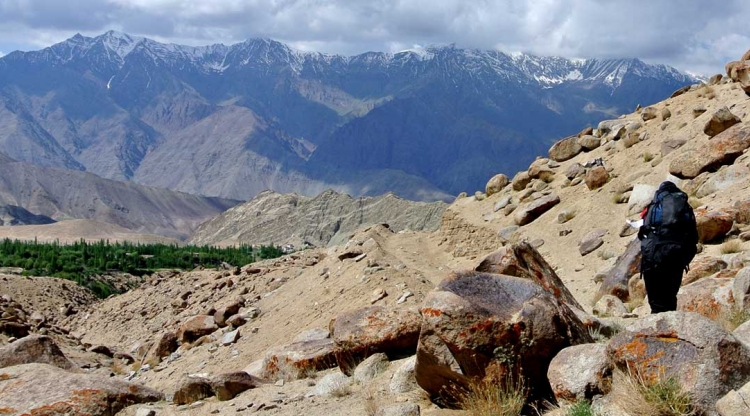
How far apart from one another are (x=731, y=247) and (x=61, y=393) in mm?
13672

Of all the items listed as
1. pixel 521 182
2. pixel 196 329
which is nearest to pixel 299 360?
pixel 196 329

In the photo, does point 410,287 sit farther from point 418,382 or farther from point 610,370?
point 610,370

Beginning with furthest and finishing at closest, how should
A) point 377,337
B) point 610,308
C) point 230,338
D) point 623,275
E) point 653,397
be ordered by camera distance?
point 230,338 → point 623,275 → point 610,308 → point 377,337 → point 653,397

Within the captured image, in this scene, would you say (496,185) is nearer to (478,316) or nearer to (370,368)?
(370,368)

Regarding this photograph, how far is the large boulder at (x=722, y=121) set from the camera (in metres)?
23.6

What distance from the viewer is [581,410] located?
6637mm

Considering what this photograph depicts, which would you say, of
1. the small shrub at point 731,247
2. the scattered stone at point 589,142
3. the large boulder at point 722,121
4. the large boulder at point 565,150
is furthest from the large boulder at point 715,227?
the large boulder at point 565,150

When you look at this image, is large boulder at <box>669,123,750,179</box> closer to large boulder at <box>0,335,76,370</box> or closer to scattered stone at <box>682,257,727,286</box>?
scattered stone at <box>682,257,727,286</box>

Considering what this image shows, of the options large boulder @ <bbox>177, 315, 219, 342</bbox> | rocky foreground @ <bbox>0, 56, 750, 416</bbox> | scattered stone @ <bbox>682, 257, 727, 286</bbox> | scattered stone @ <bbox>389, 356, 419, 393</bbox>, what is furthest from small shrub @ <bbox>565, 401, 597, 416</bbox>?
large boulder @ <bbox>177, 315, 219, 342</bbox>

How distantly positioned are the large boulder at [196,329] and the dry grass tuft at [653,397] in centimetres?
1877

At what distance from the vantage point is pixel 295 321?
2102 centimetres

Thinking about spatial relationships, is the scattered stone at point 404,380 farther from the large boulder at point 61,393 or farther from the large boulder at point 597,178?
the large boulder at point 597,178

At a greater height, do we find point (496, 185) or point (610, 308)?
point (496, 185)

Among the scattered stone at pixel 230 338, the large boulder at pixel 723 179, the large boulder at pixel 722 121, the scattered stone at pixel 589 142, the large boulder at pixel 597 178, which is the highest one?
the scattered stone at pixel 589 142
